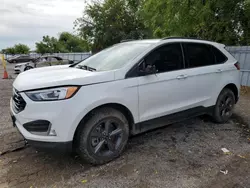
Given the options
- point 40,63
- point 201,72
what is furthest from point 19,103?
point 40,63

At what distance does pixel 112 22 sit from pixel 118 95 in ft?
57.3

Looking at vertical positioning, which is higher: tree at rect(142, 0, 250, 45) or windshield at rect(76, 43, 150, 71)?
tree at rect(142, 0, 250, 45)

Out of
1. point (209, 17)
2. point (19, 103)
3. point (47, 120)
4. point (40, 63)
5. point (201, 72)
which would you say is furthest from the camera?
point (40, 63)

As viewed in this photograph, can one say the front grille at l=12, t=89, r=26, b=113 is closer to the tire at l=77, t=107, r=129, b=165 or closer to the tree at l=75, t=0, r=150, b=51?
the tire at l=77, t=107, r=129, b=165

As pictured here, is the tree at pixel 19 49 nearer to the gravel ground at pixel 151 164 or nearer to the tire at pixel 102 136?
the gravel ground at pixel 151 164

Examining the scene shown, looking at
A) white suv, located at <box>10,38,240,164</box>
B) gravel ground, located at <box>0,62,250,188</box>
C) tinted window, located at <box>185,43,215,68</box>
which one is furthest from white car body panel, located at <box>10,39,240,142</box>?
gravel ground, located at <box>0,62,250,188</box>

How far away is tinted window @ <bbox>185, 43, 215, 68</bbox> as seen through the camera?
3.64 meters

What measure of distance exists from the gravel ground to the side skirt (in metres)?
0.37

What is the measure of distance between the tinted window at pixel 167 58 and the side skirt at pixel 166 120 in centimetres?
81

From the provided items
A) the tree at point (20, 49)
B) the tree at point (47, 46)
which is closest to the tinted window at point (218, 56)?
the tree at point (47, 46)

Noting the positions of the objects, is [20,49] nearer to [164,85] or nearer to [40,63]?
[40,63]

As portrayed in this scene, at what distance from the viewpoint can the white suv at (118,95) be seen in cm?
245

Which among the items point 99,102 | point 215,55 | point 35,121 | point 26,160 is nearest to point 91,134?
point 99,102

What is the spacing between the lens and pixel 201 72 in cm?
373
